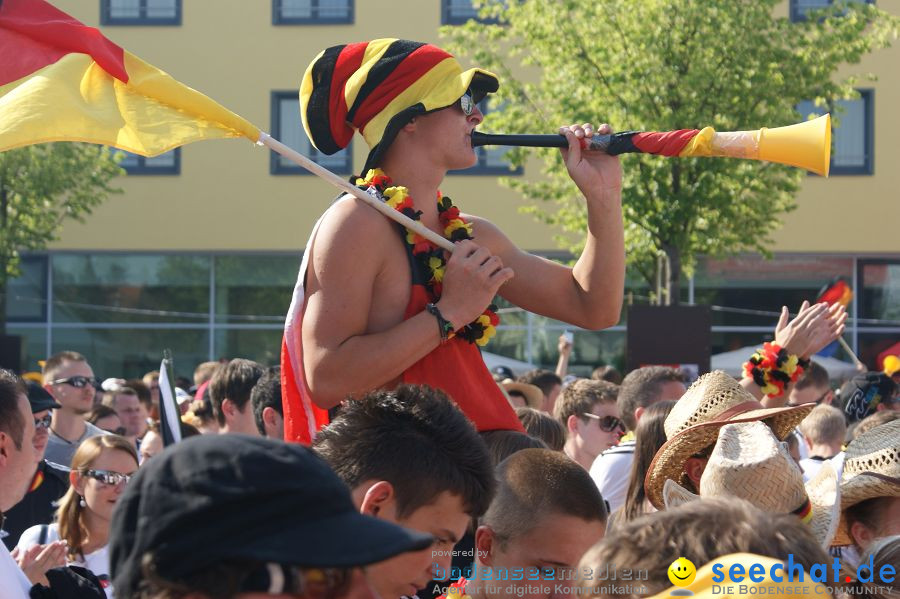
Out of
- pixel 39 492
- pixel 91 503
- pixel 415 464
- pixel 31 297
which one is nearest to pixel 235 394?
pixel 39 492

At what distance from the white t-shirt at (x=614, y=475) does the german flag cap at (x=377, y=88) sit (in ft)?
7.50

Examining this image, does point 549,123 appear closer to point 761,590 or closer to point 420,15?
point 420,15

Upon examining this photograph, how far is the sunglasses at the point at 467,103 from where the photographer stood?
12.2 feet

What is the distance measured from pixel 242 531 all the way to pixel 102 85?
2.34m

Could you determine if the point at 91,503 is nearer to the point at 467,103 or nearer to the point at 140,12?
the point at 467,103

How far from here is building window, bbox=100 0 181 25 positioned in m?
23.6

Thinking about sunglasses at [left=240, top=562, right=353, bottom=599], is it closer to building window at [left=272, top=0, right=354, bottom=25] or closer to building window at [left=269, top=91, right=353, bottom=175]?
building window at [left=269, top=91, right=353, bottom=175]

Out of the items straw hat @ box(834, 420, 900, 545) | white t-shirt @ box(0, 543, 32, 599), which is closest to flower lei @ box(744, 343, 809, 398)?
straw hat @ box(834, 420, 900, 545)

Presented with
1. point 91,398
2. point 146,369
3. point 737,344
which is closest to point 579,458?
point 91,398

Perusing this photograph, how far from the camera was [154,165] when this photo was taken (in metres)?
23.6

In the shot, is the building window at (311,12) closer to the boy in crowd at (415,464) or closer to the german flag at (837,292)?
the german flag at (837,292)

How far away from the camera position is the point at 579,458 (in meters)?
7.15

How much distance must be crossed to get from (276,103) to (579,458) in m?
17.3

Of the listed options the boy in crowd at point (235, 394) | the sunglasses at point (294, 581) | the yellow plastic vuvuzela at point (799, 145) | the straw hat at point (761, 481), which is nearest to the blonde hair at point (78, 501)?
the boy in crowd at point (235, 394)
